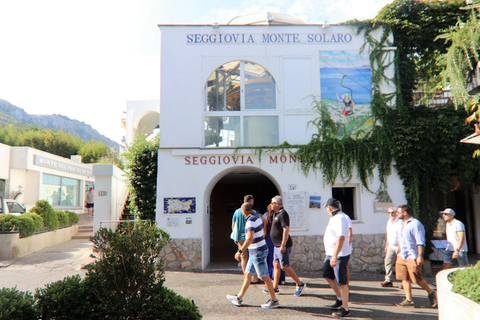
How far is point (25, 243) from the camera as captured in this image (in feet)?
41.3

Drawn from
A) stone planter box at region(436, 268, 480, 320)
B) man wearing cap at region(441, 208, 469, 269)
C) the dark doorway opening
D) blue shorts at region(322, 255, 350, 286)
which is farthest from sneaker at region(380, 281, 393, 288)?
the dark doorway opening

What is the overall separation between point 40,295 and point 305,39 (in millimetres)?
9518

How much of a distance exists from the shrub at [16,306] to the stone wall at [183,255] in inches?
223

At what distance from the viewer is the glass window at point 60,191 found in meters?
24.6

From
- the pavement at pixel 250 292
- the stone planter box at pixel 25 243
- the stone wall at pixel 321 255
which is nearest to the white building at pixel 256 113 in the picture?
the stone wall at pixel 321 255

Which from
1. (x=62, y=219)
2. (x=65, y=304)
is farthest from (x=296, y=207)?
(x=62, y=219)

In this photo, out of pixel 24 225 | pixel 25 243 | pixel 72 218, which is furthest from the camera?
pixel 72 218

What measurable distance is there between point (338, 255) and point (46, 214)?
12864mm

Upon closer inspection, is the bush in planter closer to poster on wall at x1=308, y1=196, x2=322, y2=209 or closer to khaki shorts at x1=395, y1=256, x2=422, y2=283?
khaki shorts at x1=395, y1=256, x2=422, y2=283

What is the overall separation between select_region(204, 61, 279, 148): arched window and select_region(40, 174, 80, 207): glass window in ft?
57.6

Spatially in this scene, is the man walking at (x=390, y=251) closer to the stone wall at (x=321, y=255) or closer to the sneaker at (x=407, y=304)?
the stone wall at (x=321, y=255)

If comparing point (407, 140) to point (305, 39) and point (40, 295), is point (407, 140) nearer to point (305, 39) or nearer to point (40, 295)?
point (305, 39)

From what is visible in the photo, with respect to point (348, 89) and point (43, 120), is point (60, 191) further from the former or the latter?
point (43, 120)

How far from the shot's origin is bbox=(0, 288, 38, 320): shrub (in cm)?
441
